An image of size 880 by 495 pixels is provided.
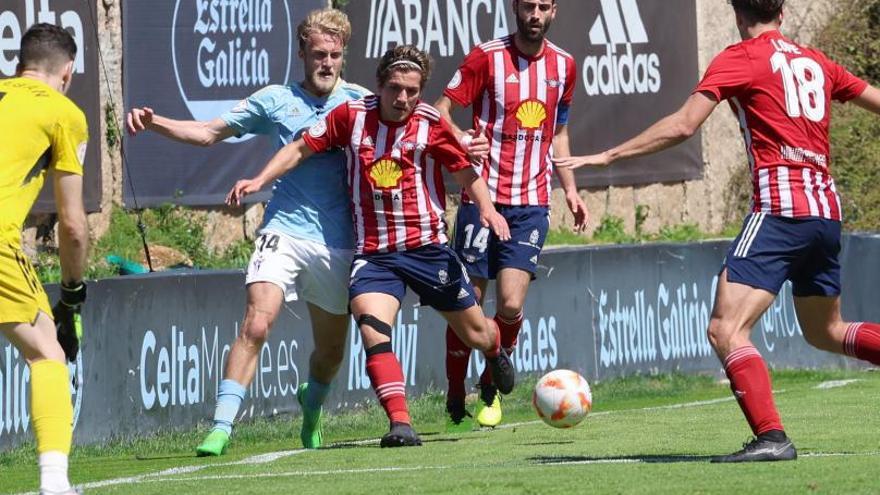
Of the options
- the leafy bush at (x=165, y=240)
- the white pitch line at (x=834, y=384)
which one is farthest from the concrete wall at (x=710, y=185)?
the white pitch line at (x=834, y=384)

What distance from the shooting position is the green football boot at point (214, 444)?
377 inches

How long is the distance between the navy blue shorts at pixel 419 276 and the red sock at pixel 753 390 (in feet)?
6.97

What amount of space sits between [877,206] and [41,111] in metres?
16.4

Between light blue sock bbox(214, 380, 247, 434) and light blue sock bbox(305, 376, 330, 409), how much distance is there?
2.21 ft

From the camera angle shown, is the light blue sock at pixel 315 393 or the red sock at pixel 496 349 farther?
the light blue sock at pixel 315 393

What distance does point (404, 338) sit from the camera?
13438 millimetres

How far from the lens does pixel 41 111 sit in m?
7.19

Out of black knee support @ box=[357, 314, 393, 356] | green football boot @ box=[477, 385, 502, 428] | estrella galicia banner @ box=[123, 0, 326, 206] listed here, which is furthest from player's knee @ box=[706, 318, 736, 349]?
estrella galicia banner @ box=[123, 0, 326, 206]

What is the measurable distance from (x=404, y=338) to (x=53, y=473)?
6501 millimetres

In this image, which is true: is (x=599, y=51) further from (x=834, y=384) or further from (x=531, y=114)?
(x=531, y=114)

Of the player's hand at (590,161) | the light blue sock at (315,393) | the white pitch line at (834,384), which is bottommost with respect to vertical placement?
the white pitch line at (834,384)

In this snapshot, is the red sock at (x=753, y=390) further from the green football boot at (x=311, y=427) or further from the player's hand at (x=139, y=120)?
the player's hand at (x=139, y=120)

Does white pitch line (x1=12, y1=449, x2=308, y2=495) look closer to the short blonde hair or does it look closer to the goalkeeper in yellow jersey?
the goalkeeper in yellow jersey

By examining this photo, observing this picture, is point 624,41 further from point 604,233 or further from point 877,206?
point 877,206
